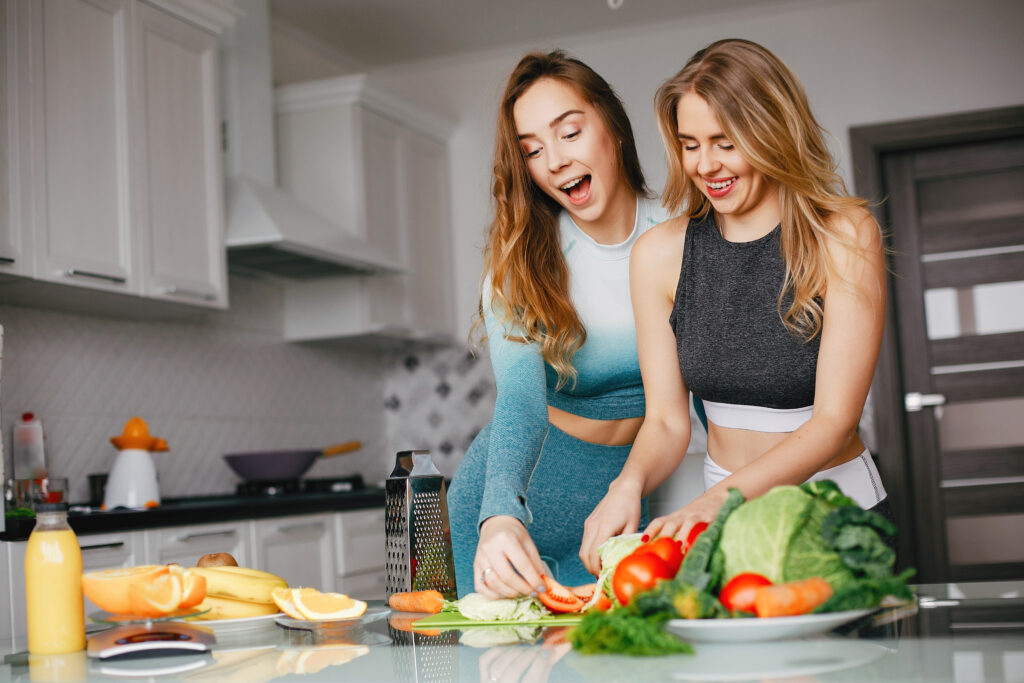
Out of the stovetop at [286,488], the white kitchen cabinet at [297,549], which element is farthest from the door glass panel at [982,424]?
the white kitchen cabinet at [297,549]

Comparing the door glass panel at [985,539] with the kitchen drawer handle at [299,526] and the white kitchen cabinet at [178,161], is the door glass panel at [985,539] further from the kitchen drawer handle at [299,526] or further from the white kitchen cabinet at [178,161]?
the white kitchen cabinet at [178,161]

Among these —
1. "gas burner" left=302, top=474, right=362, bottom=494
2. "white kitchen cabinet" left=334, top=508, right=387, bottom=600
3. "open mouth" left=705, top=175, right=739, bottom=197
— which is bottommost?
"white kitchen cabinet" left=334, top=508, right=387, bottom=600

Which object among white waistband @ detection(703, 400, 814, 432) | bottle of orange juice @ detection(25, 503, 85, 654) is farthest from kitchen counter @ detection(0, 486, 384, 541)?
white waistband @ detection(703, 400, 814, 432)

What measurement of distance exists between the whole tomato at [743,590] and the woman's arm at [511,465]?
1.08 feet

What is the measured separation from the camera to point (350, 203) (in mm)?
4562

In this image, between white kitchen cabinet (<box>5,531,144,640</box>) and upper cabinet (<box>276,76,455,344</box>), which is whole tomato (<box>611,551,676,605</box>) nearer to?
white kitchen cabinet (<box>5,531,144,640</box>)

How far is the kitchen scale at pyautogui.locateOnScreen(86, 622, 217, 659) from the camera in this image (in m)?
1.06

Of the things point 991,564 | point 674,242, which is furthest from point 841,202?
point 991,564

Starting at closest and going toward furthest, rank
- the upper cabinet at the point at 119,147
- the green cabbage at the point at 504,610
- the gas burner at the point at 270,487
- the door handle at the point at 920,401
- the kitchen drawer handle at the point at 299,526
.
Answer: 1. the green cabbage at the point at 504,610
2. the upper cabinet at the point at 119,147
3. the kitchen drawer handle at the point at 299,526
4. the gas burner at the point at 270,487
5. the door handle at the point at 920,401

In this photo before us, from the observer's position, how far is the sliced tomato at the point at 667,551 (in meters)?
0.97

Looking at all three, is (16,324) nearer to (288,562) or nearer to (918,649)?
(288,562)

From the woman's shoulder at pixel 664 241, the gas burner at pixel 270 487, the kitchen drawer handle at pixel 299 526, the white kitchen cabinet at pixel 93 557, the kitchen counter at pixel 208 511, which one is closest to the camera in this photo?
the woman's shoulder at pixel 664 241

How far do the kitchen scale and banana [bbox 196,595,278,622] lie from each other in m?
0.13

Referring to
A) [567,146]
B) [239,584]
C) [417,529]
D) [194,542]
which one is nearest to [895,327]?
[194,542]
